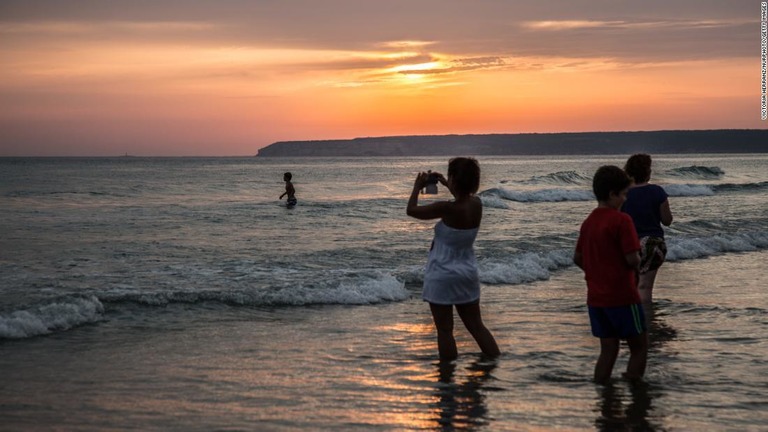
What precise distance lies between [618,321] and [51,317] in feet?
19.2

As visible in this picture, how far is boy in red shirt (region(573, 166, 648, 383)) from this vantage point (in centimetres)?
574

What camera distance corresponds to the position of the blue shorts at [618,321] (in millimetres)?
5926

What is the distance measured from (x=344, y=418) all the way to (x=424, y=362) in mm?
1720

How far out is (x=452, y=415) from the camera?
5.61 meters

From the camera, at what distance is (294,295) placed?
10.8 metres

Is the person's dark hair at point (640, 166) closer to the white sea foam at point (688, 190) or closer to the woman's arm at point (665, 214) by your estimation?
the woman's arm at point (665, 214)

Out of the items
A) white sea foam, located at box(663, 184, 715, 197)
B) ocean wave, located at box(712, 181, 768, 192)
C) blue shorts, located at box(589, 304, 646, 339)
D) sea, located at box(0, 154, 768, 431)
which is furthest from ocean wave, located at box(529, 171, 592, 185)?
blue shorts, located at box(589, 304, 646, 339)

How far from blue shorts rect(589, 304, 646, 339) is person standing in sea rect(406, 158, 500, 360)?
1034 millimetres

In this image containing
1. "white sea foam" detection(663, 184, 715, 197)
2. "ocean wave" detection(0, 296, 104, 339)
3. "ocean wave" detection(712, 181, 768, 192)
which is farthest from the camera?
"ocean wave" detection(712, 181, 768, 192)

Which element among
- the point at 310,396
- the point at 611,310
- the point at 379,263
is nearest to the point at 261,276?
the point at 379,263

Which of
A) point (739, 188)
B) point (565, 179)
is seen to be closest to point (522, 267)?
point (739, 188)

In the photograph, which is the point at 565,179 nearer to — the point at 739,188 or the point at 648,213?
the point at 739,188

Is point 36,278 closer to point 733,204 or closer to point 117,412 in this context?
point 117,412

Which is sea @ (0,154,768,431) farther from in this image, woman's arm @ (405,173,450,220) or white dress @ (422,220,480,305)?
woman's arm @ (405,173,450,220)
